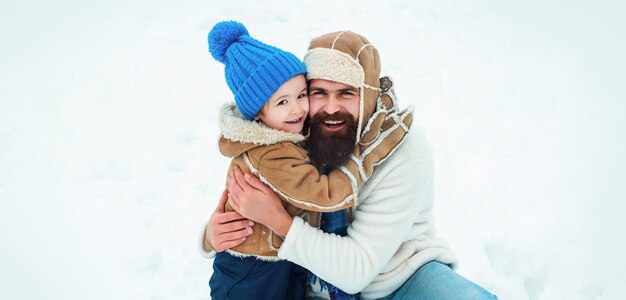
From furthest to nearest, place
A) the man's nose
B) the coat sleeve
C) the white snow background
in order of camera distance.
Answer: the white snow background < the man's nose < the coat sleeve

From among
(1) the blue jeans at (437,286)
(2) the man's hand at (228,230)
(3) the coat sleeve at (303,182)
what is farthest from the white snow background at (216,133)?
(3) the coat sleeve at (303,182)

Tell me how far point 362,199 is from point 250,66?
797 mm

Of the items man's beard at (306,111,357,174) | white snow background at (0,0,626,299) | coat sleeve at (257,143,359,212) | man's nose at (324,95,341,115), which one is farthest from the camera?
white snow background at (0,0,626,299)

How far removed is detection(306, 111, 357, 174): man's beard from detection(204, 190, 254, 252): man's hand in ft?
1.39

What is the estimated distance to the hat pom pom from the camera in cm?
211

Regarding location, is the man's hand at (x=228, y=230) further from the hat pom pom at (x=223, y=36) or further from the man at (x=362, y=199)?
the hat pom pom at (x=223, y=36)

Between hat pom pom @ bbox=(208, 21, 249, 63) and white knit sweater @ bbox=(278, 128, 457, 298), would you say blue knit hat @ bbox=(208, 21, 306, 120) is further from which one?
white knit sweater @ bbox=(278, 128, 457, 298)

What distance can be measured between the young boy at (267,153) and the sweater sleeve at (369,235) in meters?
0.13

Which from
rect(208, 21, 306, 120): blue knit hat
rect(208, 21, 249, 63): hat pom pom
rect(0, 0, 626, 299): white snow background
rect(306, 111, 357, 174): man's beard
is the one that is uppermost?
rect(208, 21, 249, 63): hat pom pom

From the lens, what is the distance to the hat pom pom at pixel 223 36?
2111mm

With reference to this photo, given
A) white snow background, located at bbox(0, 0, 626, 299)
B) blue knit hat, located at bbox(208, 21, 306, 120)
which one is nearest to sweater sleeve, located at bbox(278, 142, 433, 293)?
blue knit hat, located at bbox(208, 21, 306, 120)

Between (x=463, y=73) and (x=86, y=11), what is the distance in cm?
512

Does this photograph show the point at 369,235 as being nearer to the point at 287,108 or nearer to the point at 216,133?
the point at 287,108

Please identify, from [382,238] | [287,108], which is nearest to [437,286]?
[382,238]
